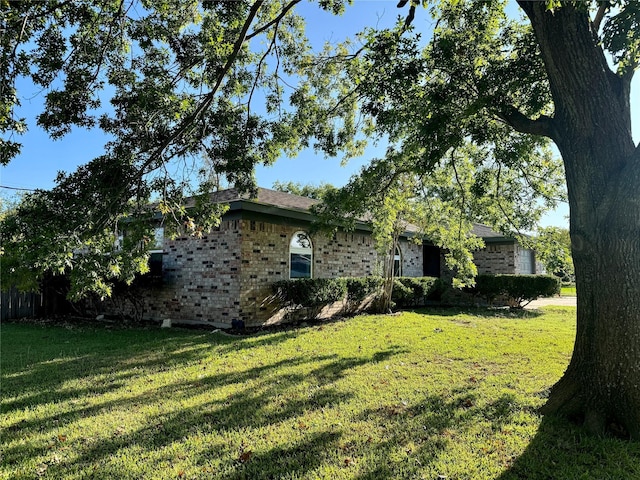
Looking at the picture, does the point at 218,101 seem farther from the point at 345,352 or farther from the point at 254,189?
the point at 345,352

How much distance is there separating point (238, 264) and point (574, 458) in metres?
8.24

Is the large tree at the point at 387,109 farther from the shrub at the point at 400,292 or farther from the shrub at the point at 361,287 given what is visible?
the shrub at the point at 400,292

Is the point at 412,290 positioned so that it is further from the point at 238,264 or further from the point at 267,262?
the point at 238,264

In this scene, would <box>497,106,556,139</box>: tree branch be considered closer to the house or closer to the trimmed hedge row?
the house

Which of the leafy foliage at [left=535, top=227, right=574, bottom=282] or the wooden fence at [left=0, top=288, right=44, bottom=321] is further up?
the leafy foliage at [left=535, top=227, right=574, bottom=282]

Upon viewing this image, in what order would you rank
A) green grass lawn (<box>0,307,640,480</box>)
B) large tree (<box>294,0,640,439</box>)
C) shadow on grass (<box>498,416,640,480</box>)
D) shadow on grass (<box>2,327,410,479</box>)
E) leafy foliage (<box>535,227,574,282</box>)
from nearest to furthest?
shadow on grass (<box>498,416,640,480</box>) → green grass lawn (<box>0,307,640,480</box>) → shadow on grass (<box>2,327,410,479</box>) → large tree (<box>294,0,640,439</box>) → leafy foliage (<box>535,227,574,282</box>)

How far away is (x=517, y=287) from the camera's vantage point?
15.3m

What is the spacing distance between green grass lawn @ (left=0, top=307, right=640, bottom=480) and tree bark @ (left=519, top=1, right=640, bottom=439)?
18.5 inches

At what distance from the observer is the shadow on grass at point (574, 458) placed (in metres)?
3.02

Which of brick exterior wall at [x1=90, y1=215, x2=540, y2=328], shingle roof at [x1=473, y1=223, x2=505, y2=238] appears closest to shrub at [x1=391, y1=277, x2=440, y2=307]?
brick exterior wall at [x1=90, y1=215, x2=540, y2=328]

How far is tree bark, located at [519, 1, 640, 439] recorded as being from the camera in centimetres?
369

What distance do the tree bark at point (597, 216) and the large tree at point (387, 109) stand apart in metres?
0.01

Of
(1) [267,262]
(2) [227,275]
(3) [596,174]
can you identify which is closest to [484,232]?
(1) [267,262]

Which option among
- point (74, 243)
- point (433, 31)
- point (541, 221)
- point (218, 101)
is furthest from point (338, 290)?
point (74, 243)
